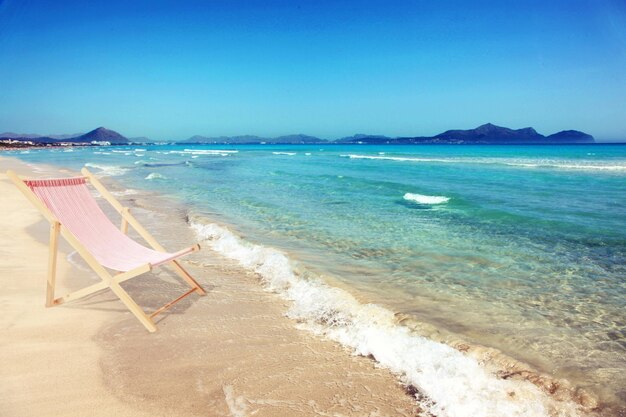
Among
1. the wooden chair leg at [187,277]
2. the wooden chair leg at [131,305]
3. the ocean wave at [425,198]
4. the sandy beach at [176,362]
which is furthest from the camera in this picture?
the ocean wave at [425,198]

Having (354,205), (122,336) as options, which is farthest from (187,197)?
(122,336)

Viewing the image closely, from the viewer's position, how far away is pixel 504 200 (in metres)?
12.5

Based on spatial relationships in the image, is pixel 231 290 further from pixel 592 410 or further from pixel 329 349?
pixel 592 410

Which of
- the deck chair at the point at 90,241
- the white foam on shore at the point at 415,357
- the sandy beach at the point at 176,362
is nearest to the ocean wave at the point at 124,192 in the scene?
the sandy beach at the point at 176,362

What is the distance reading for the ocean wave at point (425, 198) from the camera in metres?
12.3

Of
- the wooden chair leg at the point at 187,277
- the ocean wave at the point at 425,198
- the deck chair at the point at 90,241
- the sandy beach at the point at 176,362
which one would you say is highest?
the deck chair at the point at 90,241

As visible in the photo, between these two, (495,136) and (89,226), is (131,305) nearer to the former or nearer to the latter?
(89,226)

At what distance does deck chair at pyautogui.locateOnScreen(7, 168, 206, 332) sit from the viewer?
137 inches

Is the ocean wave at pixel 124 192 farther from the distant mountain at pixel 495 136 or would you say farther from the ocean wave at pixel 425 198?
the distant mountain at pixel 495 136

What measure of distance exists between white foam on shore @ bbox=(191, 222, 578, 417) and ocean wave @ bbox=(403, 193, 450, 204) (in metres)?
8.14

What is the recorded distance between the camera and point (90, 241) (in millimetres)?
3895

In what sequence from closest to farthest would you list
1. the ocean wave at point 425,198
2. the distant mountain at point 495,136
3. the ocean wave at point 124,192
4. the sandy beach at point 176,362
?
the sandy beach at point 176,362, the ocean wave at point 425,198, the ocean wave at point 124,192, the distant mountain at point 495,136

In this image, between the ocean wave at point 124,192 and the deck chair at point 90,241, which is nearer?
the deck chair at point 90,241

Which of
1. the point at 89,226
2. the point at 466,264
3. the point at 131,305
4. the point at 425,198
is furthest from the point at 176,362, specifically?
the point at 425,198
